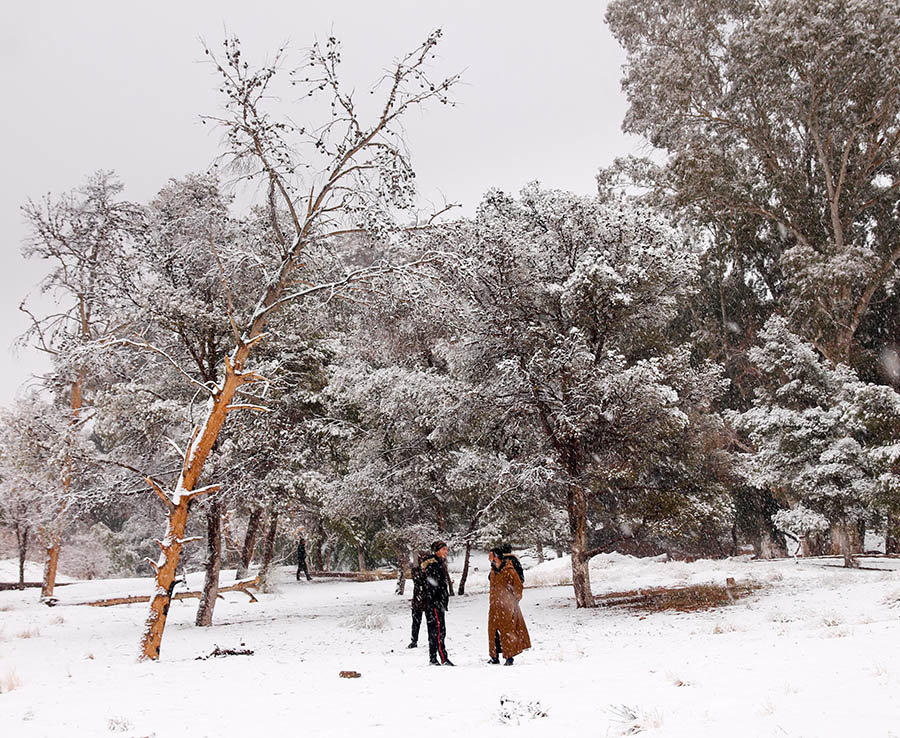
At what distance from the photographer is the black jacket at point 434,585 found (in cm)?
898

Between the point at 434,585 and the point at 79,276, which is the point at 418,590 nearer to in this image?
the point at 434,585

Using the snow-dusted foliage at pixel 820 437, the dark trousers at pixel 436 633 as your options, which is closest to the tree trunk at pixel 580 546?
the snow-dusted foliage at pixel 820 437

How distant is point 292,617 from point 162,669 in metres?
9.69

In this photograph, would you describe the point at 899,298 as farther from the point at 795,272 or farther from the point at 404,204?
the point at 404,204

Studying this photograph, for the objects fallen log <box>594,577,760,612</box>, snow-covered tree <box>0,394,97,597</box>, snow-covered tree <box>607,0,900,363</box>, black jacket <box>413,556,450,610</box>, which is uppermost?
snow-covered tree <box>607,0,900,363</box>

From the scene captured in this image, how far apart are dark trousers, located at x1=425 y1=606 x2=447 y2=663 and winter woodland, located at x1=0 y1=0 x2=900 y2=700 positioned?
363 centimetres

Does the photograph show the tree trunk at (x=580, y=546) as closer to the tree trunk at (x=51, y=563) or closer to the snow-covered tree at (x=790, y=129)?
the snow-covered tree at (x=790, y=129)

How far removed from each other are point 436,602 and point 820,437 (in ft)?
50.0

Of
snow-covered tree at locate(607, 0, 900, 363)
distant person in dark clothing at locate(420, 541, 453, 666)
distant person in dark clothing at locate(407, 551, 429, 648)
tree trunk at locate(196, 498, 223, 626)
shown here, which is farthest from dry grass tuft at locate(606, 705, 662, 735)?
snow-covered tree at locate(607, 0, 900, 363)

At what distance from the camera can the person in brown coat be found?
845 cm

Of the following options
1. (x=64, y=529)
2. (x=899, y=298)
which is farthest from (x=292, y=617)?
(x=899, y=298)

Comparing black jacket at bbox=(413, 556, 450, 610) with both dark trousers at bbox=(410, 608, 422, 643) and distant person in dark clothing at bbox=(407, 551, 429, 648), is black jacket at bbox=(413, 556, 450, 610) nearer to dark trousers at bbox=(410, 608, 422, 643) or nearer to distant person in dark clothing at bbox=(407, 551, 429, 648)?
distant person in dark clothing at bbox=(407, 551, 429, 648)

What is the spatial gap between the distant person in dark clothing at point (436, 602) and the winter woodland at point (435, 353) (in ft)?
11.0

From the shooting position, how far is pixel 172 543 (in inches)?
346
